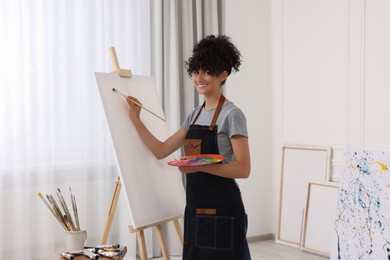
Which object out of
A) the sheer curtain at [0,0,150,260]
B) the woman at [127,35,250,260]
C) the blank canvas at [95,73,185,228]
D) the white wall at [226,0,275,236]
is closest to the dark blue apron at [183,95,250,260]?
the woman at [127,35,250,260]

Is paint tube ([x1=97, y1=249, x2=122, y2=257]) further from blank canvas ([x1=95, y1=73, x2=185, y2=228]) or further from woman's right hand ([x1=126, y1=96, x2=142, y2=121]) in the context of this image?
woman's right hand ([x1=126, y1=96, x2=142, y2=121])

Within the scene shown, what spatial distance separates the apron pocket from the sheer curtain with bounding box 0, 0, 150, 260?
63.4 inches

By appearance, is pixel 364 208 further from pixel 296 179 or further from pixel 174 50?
pixel 174 50

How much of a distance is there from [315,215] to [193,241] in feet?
6.42

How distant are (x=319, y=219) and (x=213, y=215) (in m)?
1.94

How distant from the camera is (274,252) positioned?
4223mm

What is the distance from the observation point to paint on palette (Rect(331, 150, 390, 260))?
337cm

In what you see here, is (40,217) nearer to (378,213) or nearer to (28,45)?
(28,45)

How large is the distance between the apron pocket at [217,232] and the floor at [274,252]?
1.78m

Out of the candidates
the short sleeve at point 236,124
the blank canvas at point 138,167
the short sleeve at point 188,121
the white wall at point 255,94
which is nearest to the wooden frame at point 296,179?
the white wall at point 255,94

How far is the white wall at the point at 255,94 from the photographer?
4492 mm

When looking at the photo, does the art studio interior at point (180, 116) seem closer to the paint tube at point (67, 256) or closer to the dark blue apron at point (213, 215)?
the paint tube at point (67, 256)

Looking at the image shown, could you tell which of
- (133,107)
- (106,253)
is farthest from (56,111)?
(106,253)

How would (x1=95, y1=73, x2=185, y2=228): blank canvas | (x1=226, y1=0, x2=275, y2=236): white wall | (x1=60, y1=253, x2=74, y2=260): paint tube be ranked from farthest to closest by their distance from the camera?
(x1=226, y1=0, x2=275, y2=236): white wall → (x1=95, y1=73, x2=185, y2=228): blank canvas → (x1=60, y1=253, x2=74, y2=260): paint tube
